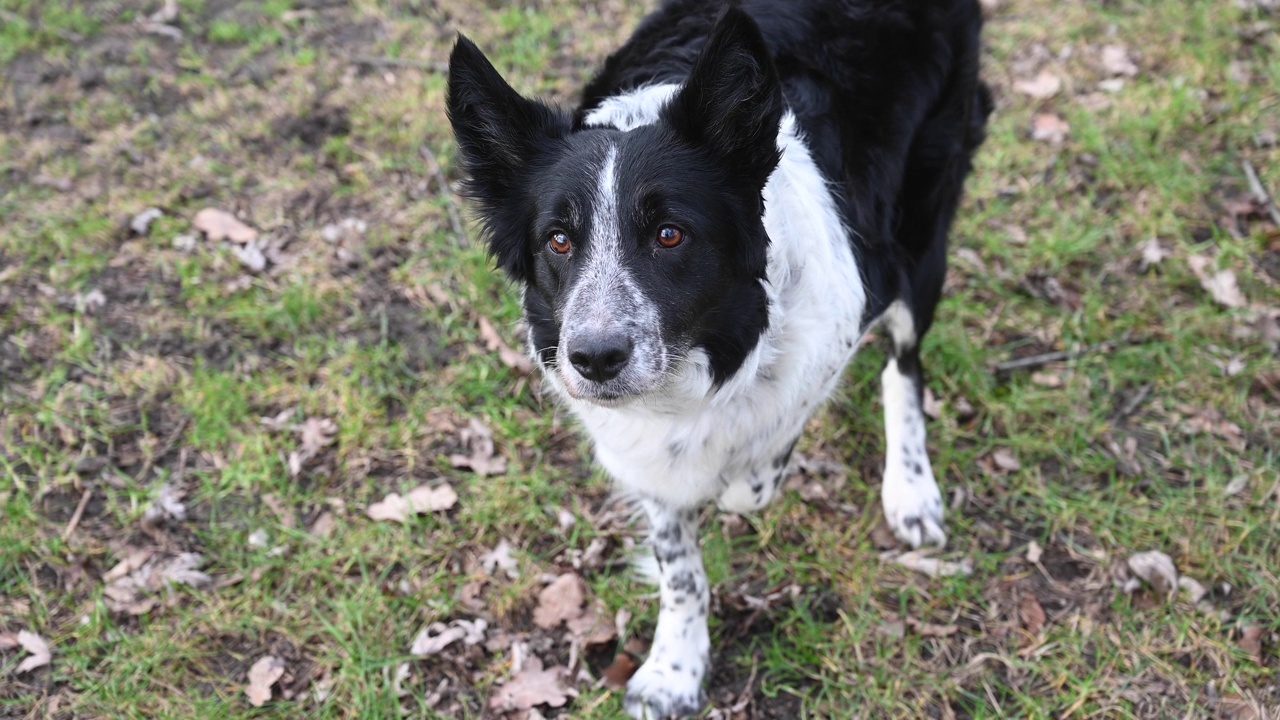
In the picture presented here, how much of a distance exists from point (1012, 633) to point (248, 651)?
254cm

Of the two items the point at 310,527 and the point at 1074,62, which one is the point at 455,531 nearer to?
the point at 310,527

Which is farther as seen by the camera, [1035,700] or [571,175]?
[1035,700]

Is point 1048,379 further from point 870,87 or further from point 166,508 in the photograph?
point 166,508

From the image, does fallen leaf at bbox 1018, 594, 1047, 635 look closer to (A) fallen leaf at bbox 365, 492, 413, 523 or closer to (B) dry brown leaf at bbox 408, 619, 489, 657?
(B) dry brown leaf at bbox 408, 619, 489, 657

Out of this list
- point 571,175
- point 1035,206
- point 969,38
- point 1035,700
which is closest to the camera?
point 571,175

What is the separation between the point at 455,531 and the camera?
3562mm

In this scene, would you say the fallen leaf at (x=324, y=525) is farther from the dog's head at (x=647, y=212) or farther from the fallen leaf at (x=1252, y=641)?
the fallen leaf at (x=1252, y=641)

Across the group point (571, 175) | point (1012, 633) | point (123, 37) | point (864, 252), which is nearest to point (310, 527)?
point (571, 175)

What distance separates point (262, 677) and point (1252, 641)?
Answer: 315 centimetres

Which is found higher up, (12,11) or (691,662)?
(12,11)

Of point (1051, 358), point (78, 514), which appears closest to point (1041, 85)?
point (1051, 358)

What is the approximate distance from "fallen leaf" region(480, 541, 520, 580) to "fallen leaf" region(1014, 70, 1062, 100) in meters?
3.82

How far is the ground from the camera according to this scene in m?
3.11

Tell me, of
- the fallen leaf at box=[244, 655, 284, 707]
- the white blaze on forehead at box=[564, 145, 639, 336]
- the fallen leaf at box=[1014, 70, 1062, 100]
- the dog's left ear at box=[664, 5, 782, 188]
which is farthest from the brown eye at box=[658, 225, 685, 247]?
the fallen leaf at box=[1014, 70, 1062, 100]
